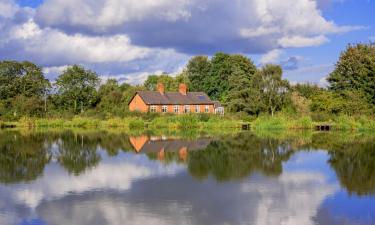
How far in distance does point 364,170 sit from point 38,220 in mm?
14641

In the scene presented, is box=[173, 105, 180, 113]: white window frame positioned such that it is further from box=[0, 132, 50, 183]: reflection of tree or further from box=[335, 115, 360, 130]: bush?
box=[0, 132, 50, 183]: reflection of tree

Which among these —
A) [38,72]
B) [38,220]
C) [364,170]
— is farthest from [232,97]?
[38,220]

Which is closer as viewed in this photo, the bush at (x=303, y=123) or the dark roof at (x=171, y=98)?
the bush at (x=303, y=123)

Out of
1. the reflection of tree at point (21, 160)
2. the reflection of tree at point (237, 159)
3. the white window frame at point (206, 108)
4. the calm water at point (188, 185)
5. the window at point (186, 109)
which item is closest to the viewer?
the calm water at point (188, 185)

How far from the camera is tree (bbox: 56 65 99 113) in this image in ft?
233

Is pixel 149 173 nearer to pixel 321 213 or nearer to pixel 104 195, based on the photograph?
pixel 104 195

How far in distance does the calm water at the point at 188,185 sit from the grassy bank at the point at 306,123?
20.0 metres

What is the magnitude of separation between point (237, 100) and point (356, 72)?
14710 mm

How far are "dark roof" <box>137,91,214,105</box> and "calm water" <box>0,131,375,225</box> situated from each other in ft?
118

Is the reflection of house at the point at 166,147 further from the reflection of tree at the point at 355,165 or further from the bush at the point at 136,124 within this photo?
the bush at the point at 136,124

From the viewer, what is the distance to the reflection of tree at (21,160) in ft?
64.3

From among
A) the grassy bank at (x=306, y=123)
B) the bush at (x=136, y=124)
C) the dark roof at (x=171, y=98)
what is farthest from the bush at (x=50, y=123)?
the grassy bank at (x=306, y=123)

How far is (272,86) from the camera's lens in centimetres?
5916

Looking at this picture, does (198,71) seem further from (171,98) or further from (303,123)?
(303,123)
